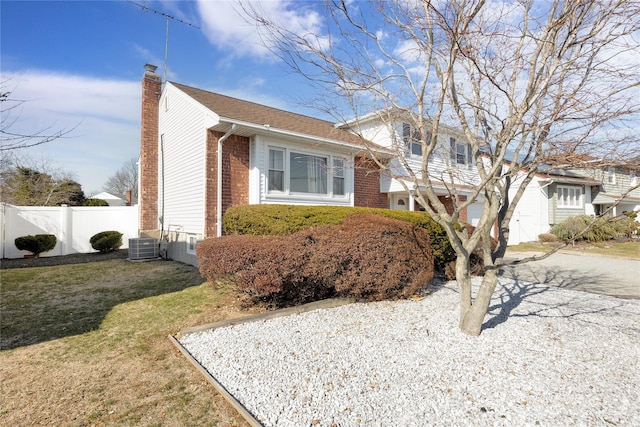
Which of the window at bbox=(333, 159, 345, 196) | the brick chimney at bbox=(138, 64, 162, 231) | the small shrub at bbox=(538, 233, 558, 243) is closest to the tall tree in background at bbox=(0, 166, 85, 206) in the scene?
the brick chimney at bbox=(138, 64, 162, 231)

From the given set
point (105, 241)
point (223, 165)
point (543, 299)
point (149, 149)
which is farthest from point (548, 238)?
point (105, 241)

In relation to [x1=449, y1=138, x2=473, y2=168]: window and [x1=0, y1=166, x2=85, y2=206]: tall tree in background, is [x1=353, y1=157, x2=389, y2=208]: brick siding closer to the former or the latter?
[x1=449, y1=138, x2=473, y2=168]: window

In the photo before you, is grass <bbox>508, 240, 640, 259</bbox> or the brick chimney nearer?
the brick chimney

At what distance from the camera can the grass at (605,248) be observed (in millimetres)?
14473

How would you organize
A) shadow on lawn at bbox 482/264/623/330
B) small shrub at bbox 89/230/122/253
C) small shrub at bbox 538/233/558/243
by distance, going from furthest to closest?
small shrub at bbox 538/233/558/243, small shrub at bbox 89/230/122/253, shadow on lawn at bbox 482/264/623/330

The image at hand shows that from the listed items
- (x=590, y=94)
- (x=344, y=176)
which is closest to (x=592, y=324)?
(x=590, y=94)

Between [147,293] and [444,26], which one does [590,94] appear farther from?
[147,293]

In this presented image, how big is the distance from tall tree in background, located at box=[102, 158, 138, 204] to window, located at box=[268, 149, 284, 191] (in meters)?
44.8

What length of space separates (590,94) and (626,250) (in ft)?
54.7

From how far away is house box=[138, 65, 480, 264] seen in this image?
8922 mm

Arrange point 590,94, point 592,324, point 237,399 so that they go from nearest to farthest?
point 237,399 < point 590,94 < point 592,324

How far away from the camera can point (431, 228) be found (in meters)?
7.55

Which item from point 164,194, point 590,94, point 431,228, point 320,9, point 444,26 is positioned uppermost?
point 320,9

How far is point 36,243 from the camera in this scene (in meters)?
11.9
